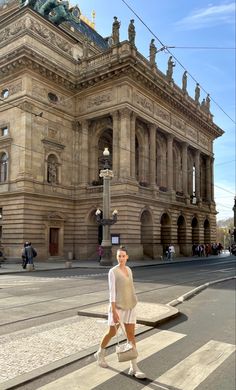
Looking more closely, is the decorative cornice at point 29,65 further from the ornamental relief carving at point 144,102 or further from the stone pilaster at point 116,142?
the ornamental relief carving at point 144,102

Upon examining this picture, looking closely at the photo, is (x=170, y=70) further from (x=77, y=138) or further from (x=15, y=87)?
(x=15, y=87)

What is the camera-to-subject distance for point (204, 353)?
659 centimetres

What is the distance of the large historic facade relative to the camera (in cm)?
3562

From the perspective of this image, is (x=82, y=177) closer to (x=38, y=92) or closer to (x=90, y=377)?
(x=38, y=92)

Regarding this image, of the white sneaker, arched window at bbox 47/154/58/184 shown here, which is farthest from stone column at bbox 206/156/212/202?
the white sneaker

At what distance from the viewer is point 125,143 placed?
37844 mm

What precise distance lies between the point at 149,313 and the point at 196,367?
3.44 meters

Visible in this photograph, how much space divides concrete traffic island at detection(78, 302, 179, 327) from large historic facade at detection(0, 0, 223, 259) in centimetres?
2539

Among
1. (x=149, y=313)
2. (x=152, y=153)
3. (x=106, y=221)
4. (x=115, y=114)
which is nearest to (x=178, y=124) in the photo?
(x=152, y=153)

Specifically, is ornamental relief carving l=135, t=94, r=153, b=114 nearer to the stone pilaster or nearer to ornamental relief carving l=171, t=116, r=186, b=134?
the stone pilaster

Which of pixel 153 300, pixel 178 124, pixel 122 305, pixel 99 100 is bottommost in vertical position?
pixel 153 300

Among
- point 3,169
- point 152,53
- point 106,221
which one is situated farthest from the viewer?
point 152,53

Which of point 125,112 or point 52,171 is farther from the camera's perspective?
point 52,171

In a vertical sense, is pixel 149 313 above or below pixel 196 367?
above
